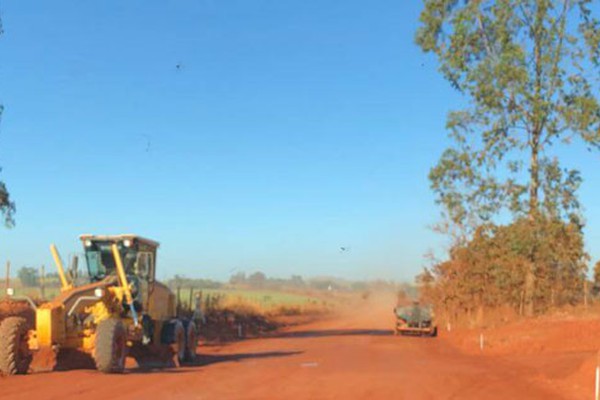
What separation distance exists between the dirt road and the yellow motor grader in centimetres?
67

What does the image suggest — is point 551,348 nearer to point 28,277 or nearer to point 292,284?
point 28,277

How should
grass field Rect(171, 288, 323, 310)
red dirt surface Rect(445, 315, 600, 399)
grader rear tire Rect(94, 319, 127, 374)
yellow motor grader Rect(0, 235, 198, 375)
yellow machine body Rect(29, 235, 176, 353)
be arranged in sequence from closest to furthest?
grader rear tire Rect(94, 319, 127, 374) → yellow motor grader Rect(0, 235, 198, 375) → yellow machine body Rect(29, 235, 176, 353) → red dirt surface Rect(445, 315, 600, 399) → grass field Rect(171, 288, 323, 310)

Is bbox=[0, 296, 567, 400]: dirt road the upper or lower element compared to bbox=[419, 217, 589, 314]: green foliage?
lower

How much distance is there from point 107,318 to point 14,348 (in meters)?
2.22

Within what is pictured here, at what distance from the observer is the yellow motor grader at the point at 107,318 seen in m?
16.8

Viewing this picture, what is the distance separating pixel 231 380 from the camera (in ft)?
55.5

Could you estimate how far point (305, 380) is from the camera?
1728cm

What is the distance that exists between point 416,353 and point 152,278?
11.1 m

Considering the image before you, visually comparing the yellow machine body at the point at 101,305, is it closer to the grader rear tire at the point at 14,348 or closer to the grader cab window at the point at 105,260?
the grader cab window at the point at 105,260

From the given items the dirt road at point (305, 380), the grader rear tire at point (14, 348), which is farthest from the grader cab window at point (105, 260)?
the grader rear tire at point (14, 348)

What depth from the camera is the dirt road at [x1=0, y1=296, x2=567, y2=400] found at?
14.4 metres

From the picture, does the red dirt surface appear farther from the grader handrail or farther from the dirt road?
the grader handrail

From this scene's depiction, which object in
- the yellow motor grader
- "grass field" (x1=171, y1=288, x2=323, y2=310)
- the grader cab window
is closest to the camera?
the yellow motor grader

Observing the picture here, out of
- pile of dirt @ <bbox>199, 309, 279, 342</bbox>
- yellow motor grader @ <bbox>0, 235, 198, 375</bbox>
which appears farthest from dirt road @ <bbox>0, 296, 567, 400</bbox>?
pile of dirt @ <bbox>199, 309, 279, 342</bbox>
